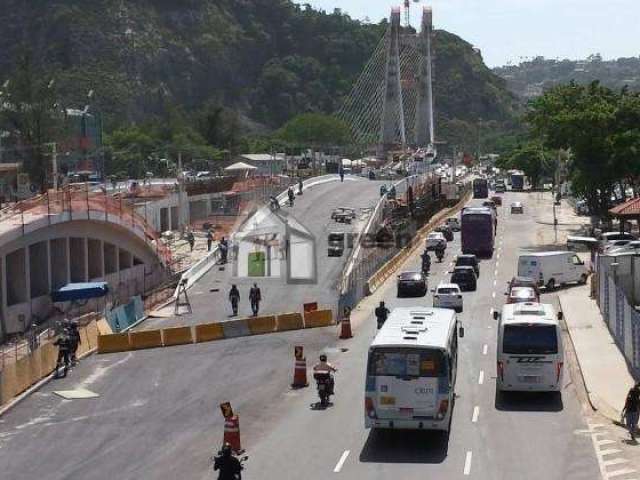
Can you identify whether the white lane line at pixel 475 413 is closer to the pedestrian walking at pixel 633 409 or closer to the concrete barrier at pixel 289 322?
the pedestrian walking at pixel 633 409

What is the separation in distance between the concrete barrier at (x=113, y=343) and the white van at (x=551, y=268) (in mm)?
20871

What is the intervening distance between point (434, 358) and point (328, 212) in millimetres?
65879

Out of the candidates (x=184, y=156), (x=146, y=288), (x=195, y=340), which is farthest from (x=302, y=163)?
(x=195, y=340)

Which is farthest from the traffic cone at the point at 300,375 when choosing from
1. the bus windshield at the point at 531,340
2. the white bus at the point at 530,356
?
the bus windshield at the point at 531,340

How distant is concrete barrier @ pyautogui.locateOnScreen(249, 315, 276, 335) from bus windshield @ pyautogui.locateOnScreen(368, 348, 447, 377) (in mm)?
18987

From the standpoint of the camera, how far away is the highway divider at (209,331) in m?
39.2

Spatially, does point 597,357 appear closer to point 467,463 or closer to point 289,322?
point 289,322

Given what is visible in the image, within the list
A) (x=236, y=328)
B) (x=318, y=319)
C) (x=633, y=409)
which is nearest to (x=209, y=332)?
(x=236, y=328)

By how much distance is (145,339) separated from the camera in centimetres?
3959

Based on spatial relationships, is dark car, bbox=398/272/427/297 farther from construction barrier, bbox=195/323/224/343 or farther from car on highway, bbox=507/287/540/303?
construction barrier, bbox=195/323/224/343

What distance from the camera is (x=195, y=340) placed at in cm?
4059

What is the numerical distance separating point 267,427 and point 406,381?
4744 mm

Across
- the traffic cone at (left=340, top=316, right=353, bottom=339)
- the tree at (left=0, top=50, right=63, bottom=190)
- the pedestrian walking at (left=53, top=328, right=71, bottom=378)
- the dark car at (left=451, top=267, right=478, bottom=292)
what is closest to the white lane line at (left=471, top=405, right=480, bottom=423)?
the traffic cone at (left=340, top=316, right=353, bottom=339)

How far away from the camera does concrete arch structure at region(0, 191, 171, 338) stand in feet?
175
